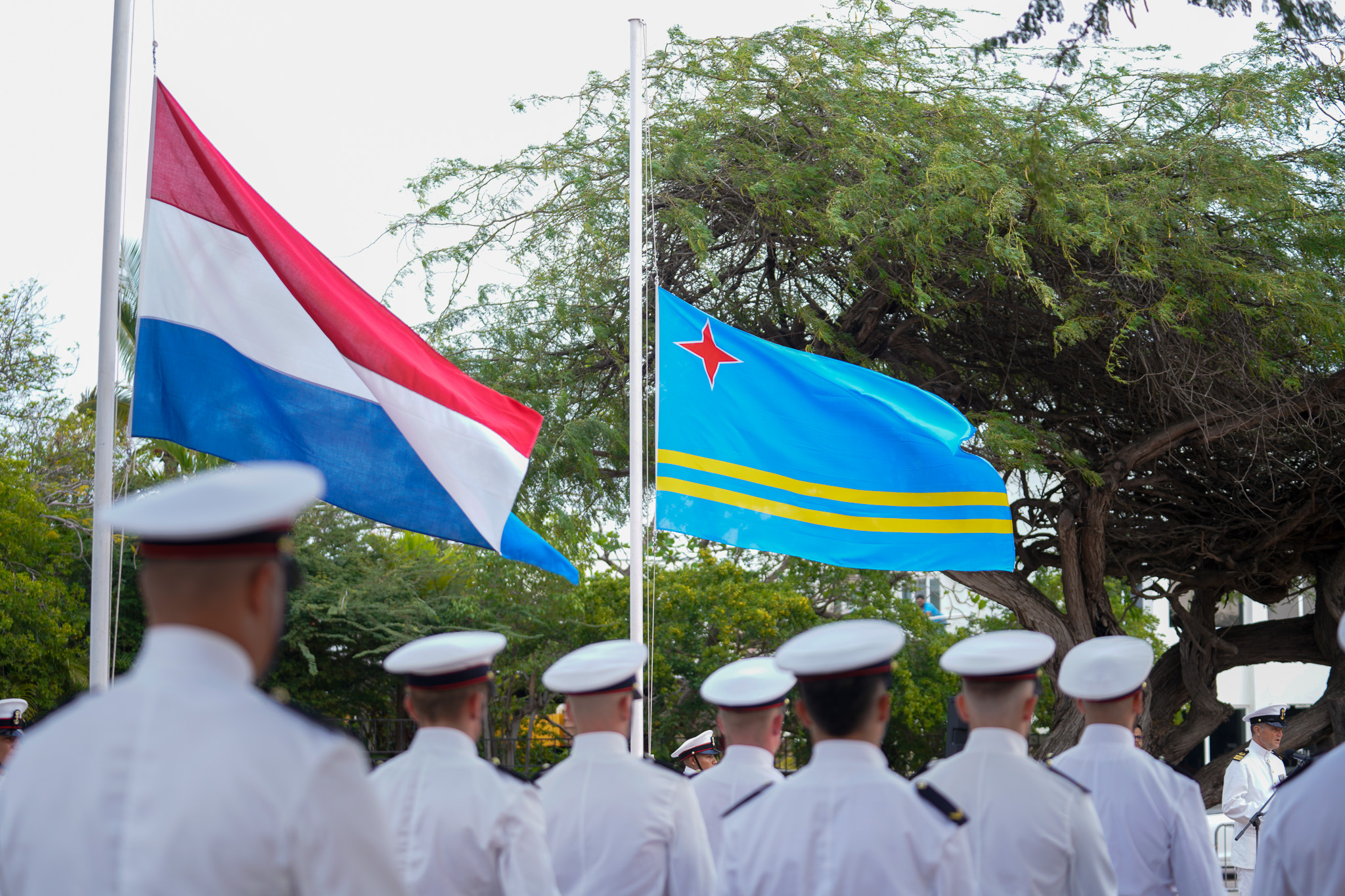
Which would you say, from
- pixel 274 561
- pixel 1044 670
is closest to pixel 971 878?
pixel 274 561

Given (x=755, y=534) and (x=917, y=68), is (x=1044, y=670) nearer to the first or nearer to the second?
(x=917, y=68)

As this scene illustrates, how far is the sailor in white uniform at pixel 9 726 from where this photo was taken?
7.16 metres

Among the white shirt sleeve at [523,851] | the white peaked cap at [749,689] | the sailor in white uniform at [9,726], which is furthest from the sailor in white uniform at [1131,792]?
the sailor in white uniform at [9,726]

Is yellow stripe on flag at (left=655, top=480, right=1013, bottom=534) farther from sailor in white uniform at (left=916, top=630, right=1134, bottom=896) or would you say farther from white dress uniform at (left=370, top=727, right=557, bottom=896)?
white dress uniform at (left=370, top=727, right=557, bottom=896)

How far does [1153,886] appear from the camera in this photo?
4.19 m

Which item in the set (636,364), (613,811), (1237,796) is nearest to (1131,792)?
(613,811)

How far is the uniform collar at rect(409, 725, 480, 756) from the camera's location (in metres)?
3.62

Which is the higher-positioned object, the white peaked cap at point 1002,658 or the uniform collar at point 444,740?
the white peaked cap at point 1002,658

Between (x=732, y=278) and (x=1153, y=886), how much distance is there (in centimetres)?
1018

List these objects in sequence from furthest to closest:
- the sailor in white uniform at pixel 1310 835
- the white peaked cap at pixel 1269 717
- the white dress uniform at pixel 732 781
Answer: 1. the white peaked cap at pixel 1269 717
2. the white dress uniform at pixel 732 781
3. the sailor in white uniform at pixel 1310 835

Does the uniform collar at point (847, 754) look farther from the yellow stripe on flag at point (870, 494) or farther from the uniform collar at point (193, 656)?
the yellow stripe on flag at point (870, 494)

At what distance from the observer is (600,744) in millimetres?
3939

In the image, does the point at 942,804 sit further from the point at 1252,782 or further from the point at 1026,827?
the point at 1252,782

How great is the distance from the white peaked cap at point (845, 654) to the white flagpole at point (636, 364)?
449 cm
